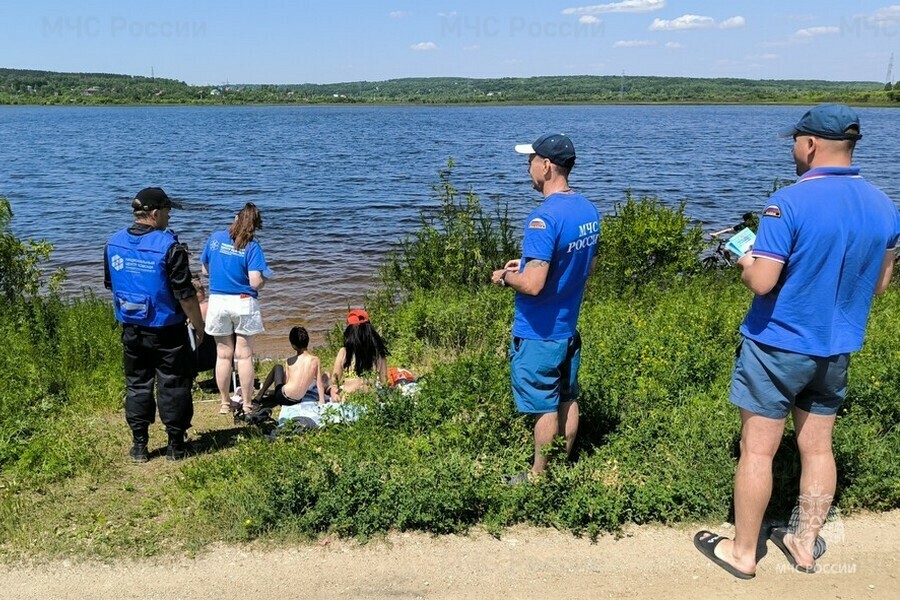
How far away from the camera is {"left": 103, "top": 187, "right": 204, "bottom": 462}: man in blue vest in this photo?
565 centimetres

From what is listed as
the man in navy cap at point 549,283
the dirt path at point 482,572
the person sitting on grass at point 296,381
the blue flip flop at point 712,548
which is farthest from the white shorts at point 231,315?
the blue flip flop at point 712,548

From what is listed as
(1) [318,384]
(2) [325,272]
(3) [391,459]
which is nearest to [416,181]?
(2) [325,272]

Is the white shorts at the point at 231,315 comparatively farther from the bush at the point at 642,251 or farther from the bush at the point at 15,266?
the bush at the point at 642,251

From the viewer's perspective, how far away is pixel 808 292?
12.1 ft

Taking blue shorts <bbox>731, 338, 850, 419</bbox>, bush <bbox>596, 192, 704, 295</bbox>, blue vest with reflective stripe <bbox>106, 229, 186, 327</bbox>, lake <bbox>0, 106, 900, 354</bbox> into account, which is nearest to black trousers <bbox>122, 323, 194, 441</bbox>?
blue vest with reflective stripe <bbox>106, 229, 186, 327</bbox>

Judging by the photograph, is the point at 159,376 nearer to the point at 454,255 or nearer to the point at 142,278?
the point at 142,278

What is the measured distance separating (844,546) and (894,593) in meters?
0.43

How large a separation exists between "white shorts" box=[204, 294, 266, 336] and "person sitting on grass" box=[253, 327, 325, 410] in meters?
0.45

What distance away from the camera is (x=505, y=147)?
160 feet

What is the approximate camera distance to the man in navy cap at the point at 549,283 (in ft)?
14.5

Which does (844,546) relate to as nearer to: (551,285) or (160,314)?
(551,285)

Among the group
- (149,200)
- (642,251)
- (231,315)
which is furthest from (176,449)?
(642,251)

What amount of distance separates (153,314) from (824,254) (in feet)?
14.7

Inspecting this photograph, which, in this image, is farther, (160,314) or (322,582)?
(160,314)
